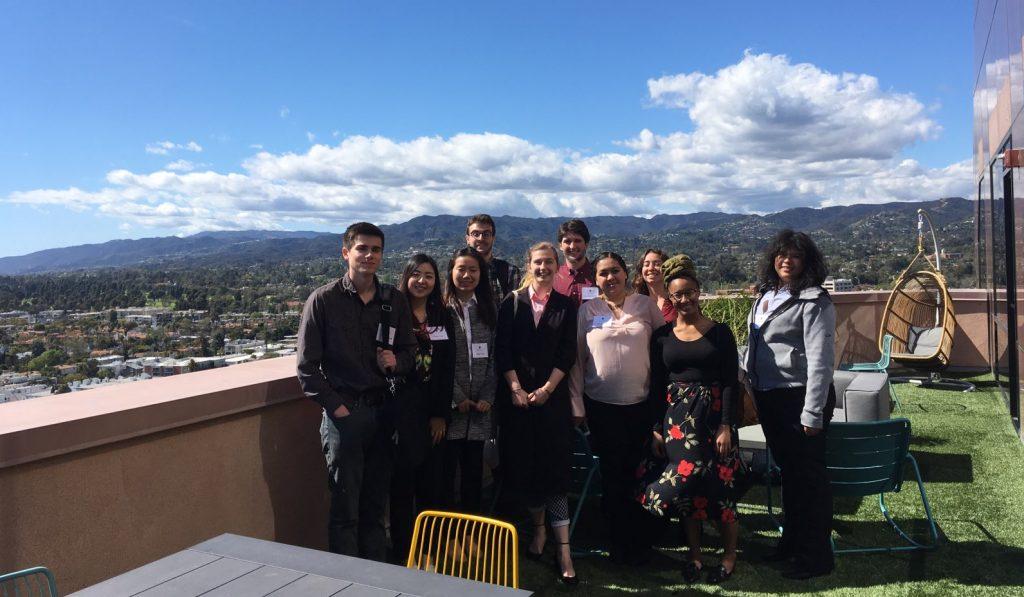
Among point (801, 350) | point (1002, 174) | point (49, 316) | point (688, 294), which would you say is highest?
point (1002, 174)

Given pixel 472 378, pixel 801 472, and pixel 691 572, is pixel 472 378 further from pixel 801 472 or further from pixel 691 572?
pixel 801 472

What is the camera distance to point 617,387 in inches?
137

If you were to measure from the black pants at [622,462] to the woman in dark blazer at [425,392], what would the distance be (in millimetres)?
830

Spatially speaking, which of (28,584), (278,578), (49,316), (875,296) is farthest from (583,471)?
(875,296)

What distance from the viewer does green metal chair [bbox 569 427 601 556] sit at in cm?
379

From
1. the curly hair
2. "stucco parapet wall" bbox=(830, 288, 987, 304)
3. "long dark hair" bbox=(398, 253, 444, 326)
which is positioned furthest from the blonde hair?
"stucco parapet wall" bbox=(830, 288, 987, 304)

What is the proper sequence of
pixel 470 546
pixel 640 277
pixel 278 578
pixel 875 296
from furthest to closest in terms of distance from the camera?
pixel 875 296
pixel 640 277
pixel 470 546
pixel 278 578

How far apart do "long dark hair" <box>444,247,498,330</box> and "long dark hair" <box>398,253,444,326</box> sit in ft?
0.36

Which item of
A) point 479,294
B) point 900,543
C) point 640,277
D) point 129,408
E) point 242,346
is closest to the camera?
point 129,408

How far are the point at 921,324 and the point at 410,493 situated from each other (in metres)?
9.62

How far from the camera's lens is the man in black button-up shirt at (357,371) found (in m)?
2.86

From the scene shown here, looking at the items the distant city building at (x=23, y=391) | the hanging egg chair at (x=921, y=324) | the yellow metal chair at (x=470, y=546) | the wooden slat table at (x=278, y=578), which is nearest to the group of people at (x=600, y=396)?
the yellow metal chair at (x=470, y=546)

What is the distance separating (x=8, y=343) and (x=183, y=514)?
13.3 feet

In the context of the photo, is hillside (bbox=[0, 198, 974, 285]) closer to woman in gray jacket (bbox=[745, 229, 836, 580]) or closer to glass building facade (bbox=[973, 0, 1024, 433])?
glass building facade (bbox=[973, 0, 1024, 433])
